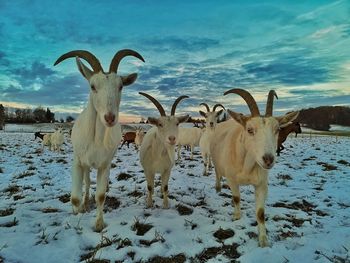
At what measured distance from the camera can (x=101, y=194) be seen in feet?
19.2

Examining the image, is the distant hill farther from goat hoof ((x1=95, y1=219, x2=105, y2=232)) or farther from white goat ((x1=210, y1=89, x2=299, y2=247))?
goat hoof ((x1=95, y1=219, x2=105, y2=232))

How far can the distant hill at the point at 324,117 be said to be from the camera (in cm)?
8125

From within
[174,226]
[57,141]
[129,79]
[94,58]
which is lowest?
[174,226]

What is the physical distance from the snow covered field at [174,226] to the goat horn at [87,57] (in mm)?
2696

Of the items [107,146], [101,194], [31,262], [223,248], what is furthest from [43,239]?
[223,248]

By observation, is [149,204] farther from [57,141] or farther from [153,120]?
[57,141]

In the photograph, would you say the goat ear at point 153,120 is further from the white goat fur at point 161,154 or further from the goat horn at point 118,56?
the goat horn at point 118,56

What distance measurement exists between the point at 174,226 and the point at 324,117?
87.8m

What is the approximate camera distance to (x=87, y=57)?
555 cm

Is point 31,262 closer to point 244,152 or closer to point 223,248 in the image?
point 223,248

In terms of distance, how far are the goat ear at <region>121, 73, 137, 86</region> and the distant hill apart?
75950mm

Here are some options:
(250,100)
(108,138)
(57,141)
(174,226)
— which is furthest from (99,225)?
(57,141)

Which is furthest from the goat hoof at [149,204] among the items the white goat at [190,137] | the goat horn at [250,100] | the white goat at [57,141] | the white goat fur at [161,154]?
the white goat at [57,141]

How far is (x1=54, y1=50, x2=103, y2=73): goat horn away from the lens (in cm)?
549
